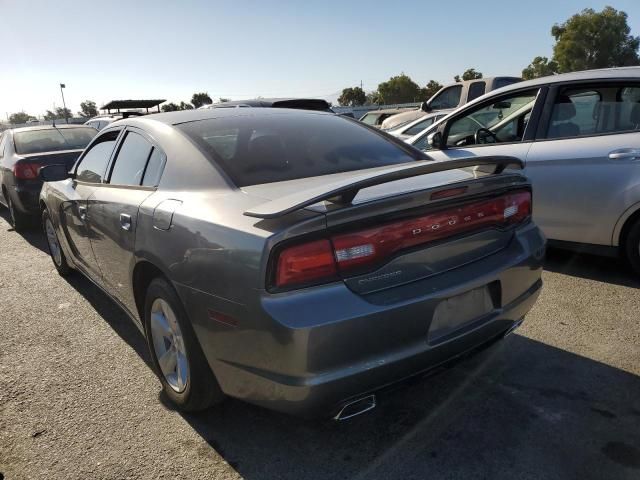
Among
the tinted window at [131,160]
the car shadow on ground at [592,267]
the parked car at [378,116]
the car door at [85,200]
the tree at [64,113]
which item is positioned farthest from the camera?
the tree at [64,113]

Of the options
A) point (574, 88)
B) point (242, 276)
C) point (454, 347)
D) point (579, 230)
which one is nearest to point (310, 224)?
point (242, 276)

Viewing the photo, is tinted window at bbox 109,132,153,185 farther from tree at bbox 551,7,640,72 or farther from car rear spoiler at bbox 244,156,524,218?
tree at bbox 551,7,640,72

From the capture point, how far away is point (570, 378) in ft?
9.21

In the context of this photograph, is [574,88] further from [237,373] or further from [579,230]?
[237,373]

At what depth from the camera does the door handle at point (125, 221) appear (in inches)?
112

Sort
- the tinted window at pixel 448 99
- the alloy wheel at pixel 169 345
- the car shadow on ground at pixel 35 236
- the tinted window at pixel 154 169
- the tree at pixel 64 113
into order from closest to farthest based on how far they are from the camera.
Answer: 1. the alloy wheel at pixel 169 345
2. the tinted window at pixel 154 169
3. the car shadow on ground at pixel 35 236
4. the tinted window at pixel 448 99
5. the tree at pixel 64 113

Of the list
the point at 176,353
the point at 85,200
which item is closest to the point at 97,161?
the point at 85,200

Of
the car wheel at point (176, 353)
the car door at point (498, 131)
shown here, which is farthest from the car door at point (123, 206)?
the car door at point (498, 131)

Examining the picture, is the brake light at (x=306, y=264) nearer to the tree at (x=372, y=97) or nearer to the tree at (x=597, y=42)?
the tree at (x=597, y=42)

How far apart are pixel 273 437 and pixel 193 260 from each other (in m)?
0.95

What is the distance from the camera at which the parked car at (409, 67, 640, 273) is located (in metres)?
3.95

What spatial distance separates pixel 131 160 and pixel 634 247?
3.69 metres

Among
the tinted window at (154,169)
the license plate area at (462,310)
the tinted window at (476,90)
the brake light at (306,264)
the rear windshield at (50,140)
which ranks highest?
the tinted window at (476,90)

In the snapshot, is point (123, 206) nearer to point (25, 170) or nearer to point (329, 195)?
point (329, 195)
